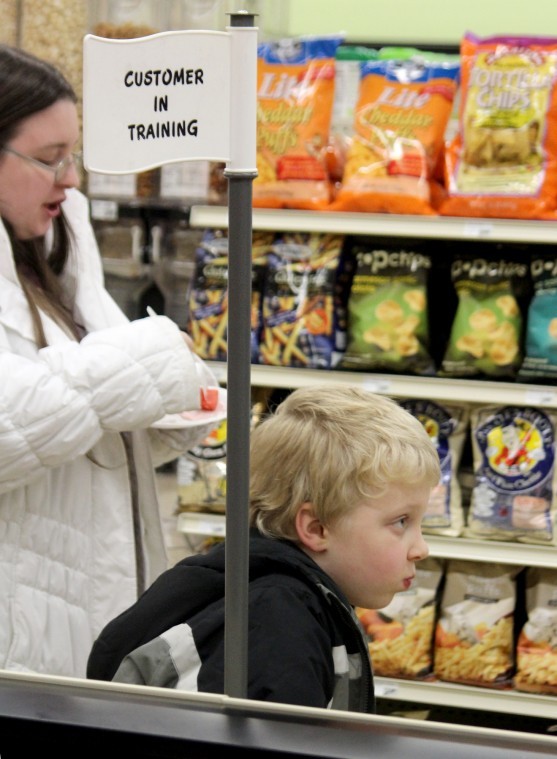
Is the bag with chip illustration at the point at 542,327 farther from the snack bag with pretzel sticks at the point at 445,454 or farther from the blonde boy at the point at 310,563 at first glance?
the blonde boy at the point at 310,563

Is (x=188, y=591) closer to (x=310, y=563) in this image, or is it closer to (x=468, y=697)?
(x=310, y=563)

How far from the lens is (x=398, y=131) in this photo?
271 centimetres

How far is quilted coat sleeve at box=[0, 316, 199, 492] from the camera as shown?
1419 millimetres

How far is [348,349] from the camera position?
279 centimetres

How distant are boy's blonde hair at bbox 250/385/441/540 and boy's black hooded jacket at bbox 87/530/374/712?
54 mm

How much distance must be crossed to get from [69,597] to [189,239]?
5.69 feet

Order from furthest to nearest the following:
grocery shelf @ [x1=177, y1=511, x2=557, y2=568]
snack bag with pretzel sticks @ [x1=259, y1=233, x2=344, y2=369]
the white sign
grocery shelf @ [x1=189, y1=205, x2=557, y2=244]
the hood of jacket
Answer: snack bag with pretzel sticks @ [x1=259, y1=233, x2=344, y2=369] < grocery shelf @ [x1=177, y1=511, x2=557, y2=568] < grocery shelf @ [x1=189, y1=205, x2=557, y2=244] < the hood of jacket < the white sign

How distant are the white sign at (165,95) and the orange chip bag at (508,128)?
71.4 inches

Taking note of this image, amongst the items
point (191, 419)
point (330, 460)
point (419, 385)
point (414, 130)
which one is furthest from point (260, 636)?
point (414, 130)

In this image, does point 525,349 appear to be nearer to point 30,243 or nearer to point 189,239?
point 189,239

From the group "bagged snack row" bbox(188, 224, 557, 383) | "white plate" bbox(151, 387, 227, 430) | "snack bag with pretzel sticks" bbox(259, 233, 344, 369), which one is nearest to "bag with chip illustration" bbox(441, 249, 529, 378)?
"bagged snack row" bbox(188, 224, 557, 383)

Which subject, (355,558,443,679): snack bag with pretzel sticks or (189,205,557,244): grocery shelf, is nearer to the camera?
(189,205,557,244): grocery shelf

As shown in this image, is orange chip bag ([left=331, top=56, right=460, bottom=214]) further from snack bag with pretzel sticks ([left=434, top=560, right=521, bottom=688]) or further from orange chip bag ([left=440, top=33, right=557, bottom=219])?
snack bag with pretzel sticks ([left=434, top=560, right=521, bottom=688])

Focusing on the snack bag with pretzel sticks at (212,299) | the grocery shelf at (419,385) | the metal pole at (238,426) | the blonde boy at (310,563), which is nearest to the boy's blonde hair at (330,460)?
the blonde boy at (310,563)
